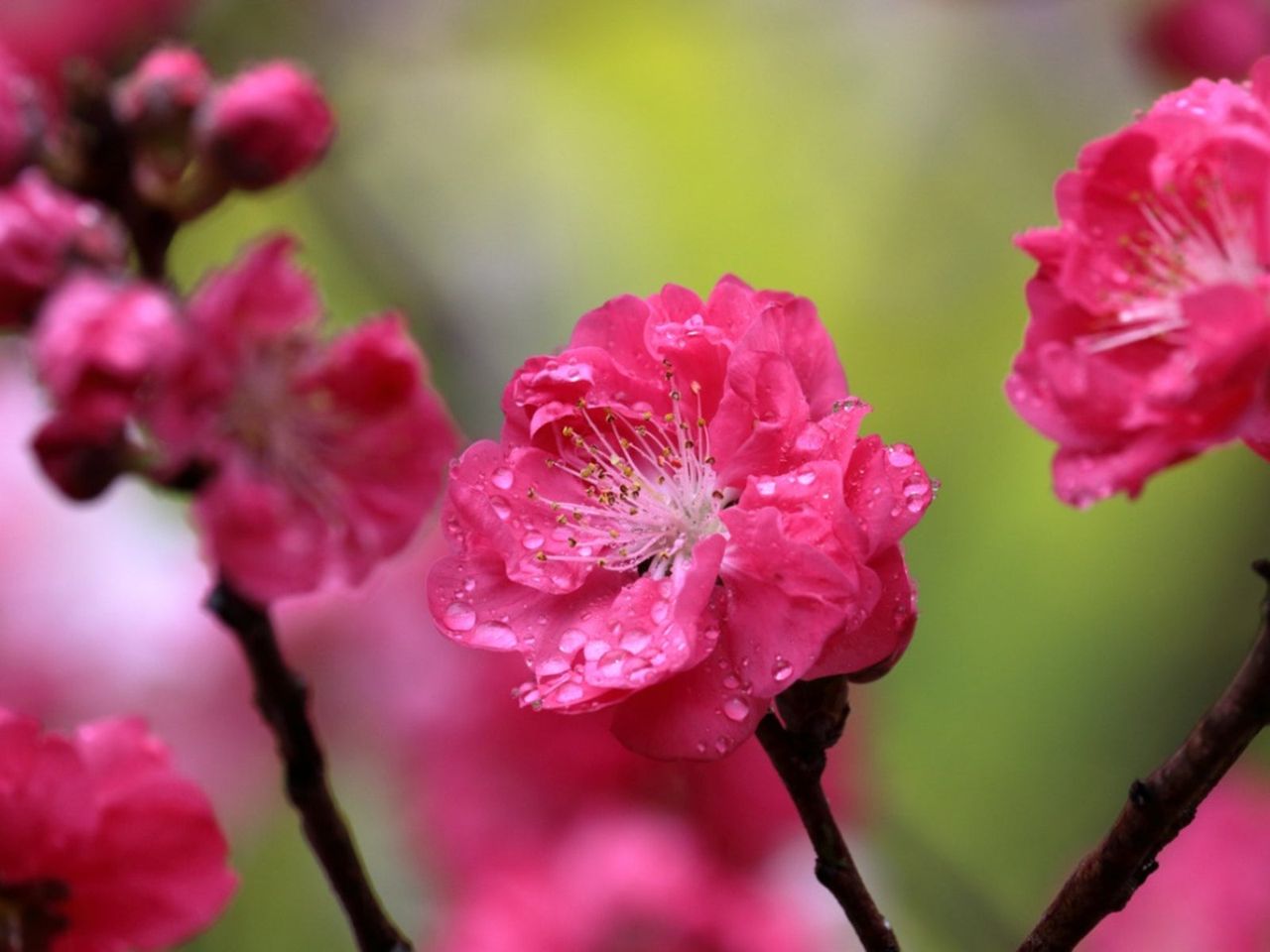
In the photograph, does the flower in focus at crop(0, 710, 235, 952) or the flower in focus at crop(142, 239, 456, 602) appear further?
the flower in focus at crop(142, 239, 456, 602)

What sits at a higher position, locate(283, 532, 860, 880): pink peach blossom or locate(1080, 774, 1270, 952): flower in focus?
locate(283, 532, 860, 880): pink peach blossom

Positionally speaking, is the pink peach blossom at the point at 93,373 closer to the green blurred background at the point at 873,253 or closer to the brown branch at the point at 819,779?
the brown branch at the point at 819,779

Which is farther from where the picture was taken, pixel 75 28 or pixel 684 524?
pixel 75 28

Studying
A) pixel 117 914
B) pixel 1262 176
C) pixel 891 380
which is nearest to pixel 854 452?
pixel 1262 176

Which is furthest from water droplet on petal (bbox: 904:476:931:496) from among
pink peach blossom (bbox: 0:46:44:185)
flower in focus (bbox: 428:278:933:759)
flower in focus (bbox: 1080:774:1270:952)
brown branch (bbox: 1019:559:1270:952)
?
flower in focus (bbox: 1080:774:1270:952)

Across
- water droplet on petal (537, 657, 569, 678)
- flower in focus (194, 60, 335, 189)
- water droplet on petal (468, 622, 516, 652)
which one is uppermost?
flower in focus (194, 60, 335, 189)

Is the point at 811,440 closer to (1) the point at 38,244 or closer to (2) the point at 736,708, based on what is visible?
(2) the point at 736,708

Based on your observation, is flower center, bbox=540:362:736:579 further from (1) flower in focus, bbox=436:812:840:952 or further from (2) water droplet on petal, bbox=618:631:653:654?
(1) flower in focus, bbox=436:812:840:952

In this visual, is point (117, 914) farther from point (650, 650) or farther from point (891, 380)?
point (891, 380)

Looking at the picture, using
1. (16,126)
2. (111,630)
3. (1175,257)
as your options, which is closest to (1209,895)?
(1175,257)
